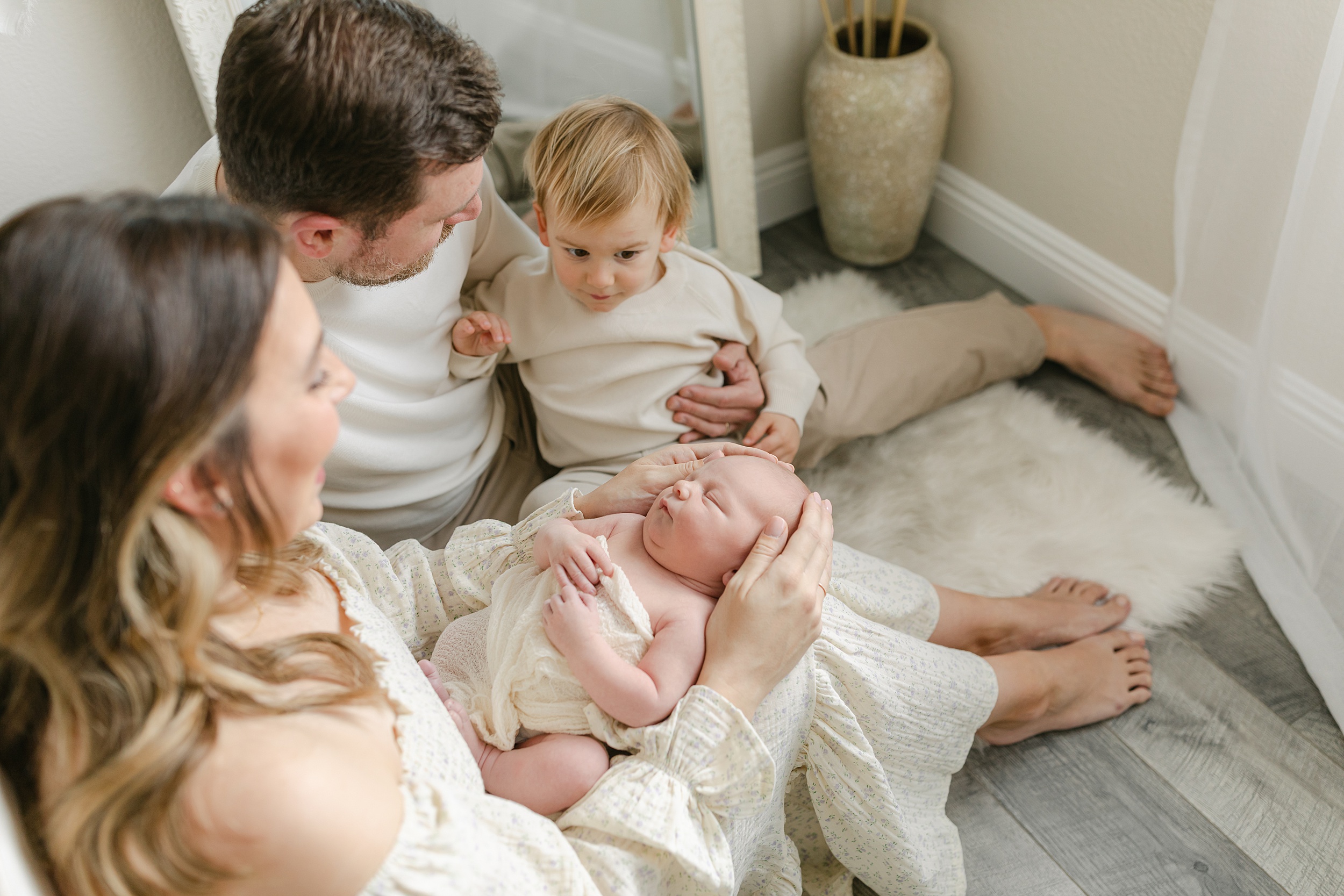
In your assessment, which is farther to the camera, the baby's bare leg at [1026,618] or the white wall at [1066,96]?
the white wall at [1066,96]

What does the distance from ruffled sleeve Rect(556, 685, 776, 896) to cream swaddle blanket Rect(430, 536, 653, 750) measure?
81mm

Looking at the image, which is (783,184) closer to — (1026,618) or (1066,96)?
(1066,96)

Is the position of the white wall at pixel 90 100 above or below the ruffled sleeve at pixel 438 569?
above

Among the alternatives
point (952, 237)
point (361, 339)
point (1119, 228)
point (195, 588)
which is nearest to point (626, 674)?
point (195, 588)

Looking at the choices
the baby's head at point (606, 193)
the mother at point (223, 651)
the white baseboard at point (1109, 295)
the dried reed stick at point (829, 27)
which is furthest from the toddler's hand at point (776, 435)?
the dried reed stick at point (829, 27)

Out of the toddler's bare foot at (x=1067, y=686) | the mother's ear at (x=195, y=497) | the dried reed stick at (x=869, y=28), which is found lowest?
the toddler's bare foot at (x=1067, y=686)

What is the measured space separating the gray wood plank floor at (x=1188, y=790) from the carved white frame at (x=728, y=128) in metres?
1.22

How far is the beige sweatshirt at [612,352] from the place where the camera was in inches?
58.7

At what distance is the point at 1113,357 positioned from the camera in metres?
1.90

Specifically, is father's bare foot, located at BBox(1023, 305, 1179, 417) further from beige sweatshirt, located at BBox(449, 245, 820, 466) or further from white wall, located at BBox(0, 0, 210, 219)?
white wall, located at BBox(0, 0, 210, 219)

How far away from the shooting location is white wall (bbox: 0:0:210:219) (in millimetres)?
1465

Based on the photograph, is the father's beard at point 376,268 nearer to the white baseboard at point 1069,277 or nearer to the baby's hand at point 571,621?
the baby's hand at point 571,621

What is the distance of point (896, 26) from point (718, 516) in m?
1.34

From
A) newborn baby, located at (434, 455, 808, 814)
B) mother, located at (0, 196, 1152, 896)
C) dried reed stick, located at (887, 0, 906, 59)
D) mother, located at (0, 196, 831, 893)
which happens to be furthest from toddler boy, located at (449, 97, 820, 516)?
dried reed stick, located at (887, 0, 906, 59)
